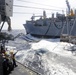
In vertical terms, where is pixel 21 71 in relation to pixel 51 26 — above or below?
below

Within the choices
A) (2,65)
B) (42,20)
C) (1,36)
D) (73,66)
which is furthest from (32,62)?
(42,20)

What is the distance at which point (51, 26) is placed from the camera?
90.4 meters

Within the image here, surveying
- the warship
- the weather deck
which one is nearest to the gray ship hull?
the warship

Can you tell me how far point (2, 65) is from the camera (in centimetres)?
1711

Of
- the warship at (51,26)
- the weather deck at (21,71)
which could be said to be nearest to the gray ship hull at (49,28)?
the warship at (51,26)

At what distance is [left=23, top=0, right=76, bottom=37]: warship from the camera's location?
86312 mm

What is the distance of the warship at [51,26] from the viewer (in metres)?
86.3

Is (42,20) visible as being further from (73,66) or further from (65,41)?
(73,66)

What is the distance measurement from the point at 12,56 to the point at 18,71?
6.49ft

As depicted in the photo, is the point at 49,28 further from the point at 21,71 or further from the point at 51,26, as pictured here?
the point at 21,71

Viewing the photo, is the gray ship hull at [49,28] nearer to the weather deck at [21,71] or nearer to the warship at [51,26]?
the warship at [51,26]

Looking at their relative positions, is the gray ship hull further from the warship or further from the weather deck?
the weather deck

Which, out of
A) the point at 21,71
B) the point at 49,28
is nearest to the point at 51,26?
the point at 49,28

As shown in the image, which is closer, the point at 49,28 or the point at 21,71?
the point at 21,71
